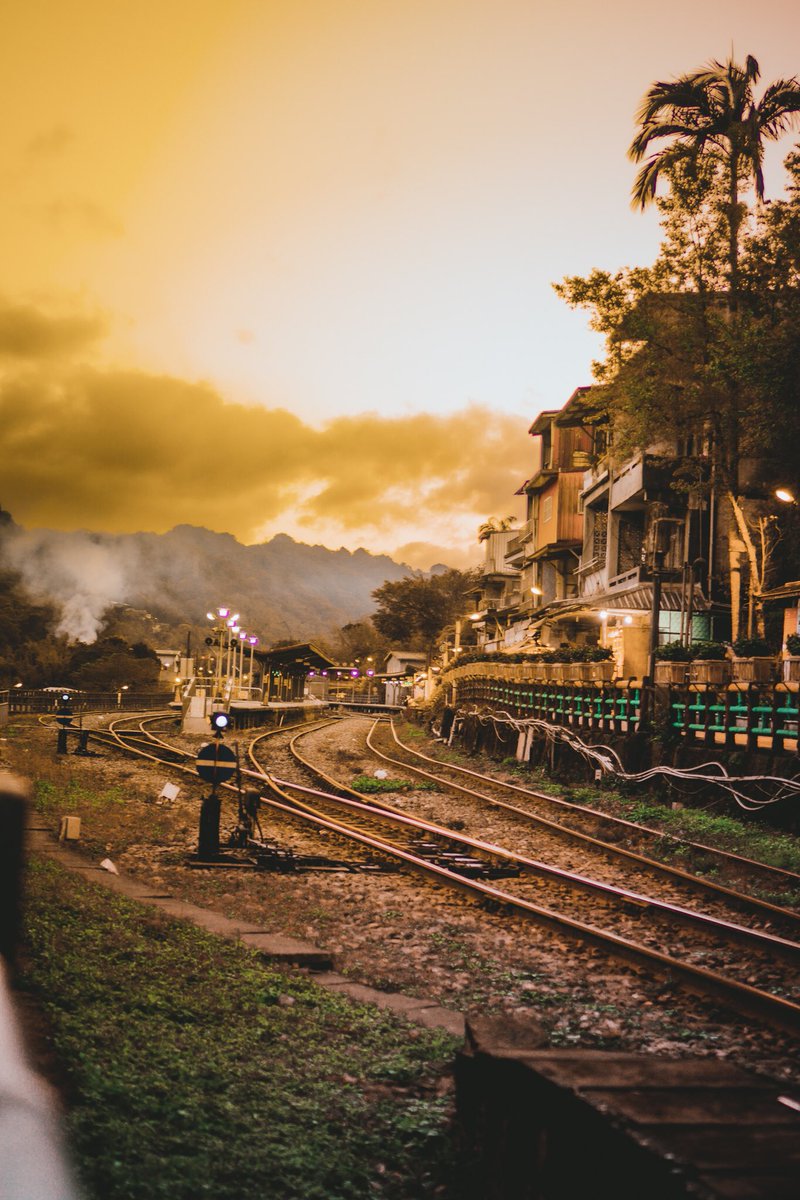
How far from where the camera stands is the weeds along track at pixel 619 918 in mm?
5902

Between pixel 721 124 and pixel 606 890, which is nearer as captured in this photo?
pixel 606 890

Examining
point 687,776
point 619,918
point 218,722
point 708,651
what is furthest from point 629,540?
point 619,918

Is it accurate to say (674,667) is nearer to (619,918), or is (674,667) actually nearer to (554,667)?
(554,667)

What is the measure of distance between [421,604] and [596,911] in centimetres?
7632

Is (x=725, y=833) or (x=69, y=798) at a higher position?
(x=725, y=833)

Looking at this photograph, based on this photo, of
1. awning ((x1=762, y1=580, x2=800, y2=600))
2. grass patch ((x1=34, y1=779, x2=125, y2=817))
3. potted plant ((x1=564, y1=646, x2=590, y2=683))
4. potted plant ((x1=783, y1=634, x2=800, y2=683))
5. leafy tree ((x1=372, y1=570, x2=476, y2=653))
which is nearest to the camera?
grass patch ((x1=34, y1=779, x2=125, y2=817))

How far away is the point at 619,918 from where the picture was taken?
7793mm

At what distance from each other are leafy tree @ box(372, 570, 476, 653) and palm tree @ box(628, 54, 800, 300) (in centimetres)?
6053

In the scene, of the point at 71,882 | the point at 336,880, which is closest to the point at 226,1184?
the point at 71,882

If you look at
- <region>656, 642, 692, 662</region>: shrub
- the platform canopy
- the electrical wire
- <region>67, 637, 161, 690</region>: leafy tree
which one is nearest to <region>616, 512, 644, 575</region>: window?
the electrical wire

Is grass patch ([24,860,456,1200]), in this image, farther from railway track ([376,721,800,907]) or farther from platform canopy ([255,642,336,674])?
platform canopy ([255,642,336,674])

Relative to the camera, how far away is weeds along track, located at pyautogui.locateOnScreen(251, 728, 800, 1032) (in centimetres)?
590

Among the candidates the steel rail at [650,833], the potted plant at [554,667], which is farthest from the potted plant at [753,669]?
the potted plant at [554,667]

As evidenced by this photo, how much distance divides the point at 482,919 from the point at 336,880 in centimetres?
203
